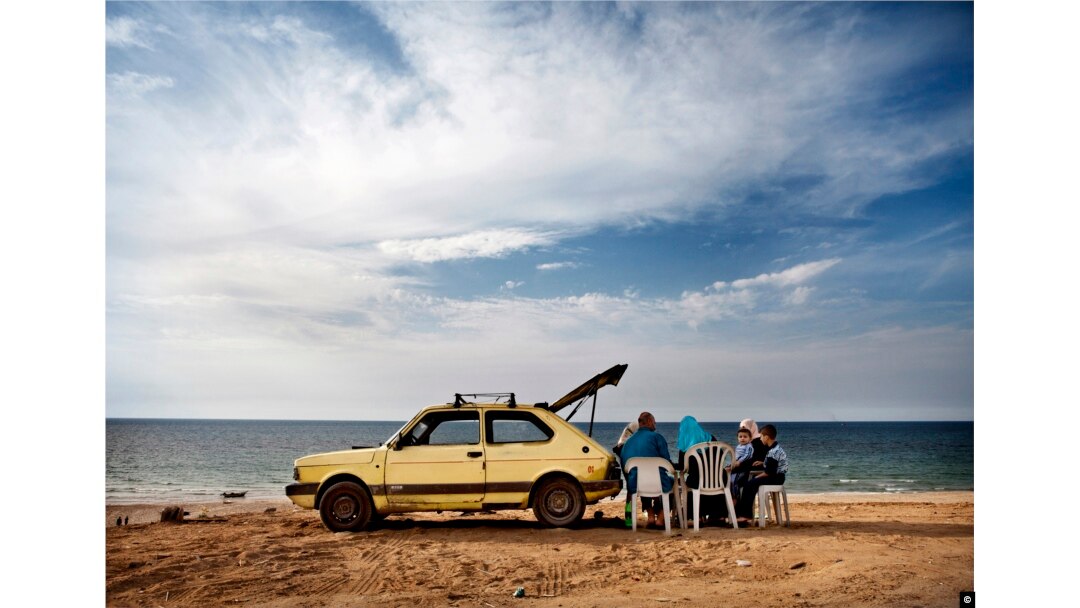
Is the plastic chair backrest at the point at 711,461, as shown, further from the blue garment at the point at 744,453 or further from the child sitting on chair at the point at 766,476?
the child sitting on chair at the point at 766,476

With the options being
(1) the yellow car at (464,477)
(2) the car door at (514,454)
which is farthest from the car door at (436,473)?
(2) the car door at (514,454)

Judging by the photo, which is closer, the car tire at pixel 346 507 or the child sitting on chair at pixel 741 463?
the car tire at pixel 346 507

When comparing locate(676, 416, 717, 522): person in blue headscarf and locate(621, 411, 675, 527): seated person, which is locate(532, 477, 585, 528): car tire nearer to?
locate(621, 411, 675, 527): seated person

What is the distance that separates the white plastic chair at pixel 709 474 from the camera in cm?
916

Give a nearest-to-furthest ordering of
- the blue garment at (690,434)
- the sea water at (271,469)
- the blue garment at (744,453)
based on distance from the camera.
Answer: the blue garment at (744,453) < the blue garment at (690,434) < the sea water at (271,469)

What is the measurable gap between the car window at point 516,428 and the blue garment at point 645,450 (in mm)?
1004

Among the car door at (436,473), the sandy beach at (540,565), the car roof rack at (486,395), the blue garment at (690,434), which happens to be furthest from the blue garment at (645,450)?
the car door at (436,473)

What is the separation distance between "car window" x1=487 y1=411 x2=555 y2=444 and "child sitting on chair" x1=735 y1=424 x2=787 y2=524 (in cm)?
255

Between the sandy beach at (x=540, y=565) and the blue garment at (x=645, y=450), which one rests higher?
the blue garment at (x=645, y=450)

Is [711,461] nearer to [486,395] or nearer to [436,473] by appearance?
[486,395]

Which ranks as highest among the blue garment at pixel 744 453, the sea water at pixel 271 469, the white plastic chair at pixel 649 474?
the blue garment at pixel 744 453

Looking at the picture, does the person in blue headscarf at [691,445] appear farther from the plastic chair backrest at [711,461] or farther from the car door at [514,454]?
the car door at [514,454]

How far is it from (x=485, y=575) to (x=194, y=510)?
9290mm

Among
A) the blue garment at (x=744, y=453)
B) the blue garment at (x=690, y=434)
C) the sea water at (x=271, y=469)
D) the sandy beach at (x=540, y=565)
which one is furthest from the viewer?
the sea water at (x=271, y=469)
